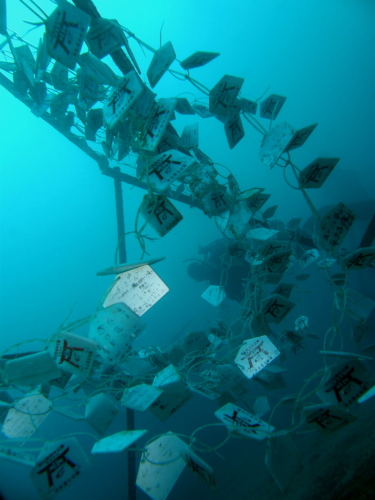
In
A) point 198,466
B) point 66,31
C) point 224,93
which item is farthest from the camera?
point 224,93

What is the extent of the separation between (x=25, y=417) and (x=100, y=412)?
0.37m

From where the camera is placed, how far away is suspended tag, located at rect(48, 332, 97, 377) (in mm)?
842

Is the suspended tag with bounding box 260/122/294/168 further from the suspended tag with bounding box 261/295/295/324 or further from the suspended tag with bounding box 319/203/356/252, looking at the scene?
the suspended tag with bounding box 261/295/295/324

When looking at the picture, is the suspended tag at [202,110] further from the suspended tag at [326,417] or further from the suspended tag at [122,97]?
the suspended tag at [326,417]

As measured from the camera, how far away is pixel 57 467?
776mm

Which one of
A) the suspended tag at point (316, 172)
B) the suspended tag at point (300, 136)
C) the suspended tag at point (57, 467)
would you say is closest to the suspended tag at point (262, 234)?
the suspended tag at point (316, 172)

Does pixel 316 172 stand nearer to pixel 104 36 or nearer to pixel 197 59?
pixel 197 59

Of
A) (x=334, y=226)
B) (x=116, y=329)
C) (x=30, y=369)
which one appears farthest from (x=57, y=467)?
(x=334, y=226)

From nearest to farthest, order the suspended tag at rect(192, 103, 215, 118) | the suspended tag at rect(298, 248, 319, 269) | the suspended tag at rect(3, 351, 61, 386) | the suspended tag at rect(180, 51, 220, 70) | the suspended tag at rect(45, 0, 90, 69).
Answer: the suspended tag at rect(45, 0, 90, 69) < the suspended tag at rect(3, 351, 61, 386) < the suspended tag at rect(180, 51, 220, 70) < the suspended tag at rect(192, 103, 215, 118) < the suspended tag at rect(298, 248, 319, 269)

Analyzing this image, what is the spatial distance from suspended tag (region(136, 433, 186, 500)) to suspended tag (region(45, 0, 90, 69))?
1.15 m

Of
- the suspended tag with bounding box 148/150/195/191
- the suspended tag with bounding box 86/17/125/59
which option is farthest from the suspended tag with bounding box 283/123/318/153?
the suspended tag with bounding box 86/17/125/59

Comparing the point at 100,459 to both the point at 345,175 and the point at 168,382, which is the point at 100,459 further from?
the point at 345,175

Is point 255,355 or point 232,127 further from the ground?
point 232,127

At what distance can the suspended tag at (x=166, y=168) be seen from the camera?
31.4 inches
